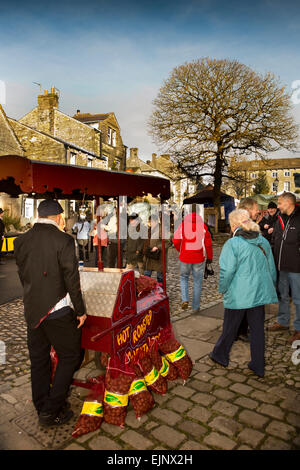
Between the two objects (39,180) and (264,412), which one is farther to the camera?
(264,412)

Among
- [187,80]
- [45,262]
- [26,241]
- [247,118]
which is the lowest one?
[45,262]

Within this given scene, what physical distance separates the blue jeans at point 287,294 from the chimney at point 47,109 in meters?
26.9

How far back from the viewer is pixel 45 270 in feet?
9.46

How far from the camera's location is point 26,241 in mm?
2947

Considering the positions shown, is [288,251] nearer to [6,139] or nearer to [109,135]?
[6,139]

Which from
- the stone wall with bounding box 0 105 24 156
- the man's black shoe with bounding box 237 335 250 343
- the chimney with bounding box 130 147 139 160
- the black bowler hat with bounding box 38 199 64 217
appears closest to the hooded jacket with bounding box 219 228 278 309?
the man's black shoe with bounding box 237 335 250 343

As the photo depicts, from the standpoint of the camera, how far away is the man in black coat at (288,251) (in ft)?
16.1

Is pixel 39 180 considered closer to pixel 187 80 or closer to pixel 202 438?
pixel 202 438

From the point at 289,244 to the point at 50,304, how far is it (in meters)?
3.76

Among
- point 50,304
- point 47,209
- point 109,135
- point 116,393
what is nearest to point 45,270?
point 50,304

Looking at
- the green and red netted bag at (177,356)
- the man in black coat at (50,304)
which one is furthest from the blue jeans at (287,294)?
the man in black coat at (50,304)
